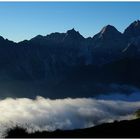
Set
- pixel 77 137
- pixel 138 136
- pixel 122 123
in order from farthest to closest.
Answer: pixel 122 123 < pixel 77 137 < pixel 138 136

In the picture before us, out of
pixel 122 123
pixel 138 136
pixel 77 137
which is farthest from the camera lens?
pixel 122 123

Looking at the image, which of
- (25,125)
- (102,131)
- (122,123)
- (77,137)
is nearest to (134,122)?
(122,123)

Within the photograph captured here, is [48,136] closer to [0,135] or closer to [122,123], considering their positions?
[0,135]

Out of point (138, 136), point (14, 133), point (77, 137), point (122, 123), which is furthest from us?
point (122, 123)

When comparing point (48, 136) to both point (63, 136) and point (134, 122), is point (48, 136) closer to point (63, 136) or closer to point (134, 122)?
point (63, 136)

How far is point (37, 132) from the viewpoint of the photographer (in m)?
36.4

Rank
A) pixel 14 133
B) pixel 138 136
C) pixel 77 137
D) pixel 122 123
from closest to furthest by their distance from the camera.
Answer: pixel 138 136 < pixel 77 137 < pixel 14 133 < pixel 122 123

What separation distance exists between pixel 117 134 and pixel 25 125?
7.57 metres

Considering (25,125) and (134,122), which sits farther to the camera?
(134,122)

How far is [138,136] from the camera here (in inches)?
1239

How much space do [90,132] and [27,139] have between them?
19.4 feet

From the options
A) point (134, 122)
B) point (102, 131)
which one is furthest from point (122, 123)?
point (102, 131)

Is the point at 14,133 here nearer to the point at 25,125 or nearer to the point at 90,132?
the point at 25,125

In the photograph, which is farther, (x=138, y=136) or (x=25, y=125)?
(x=25, y=125)
